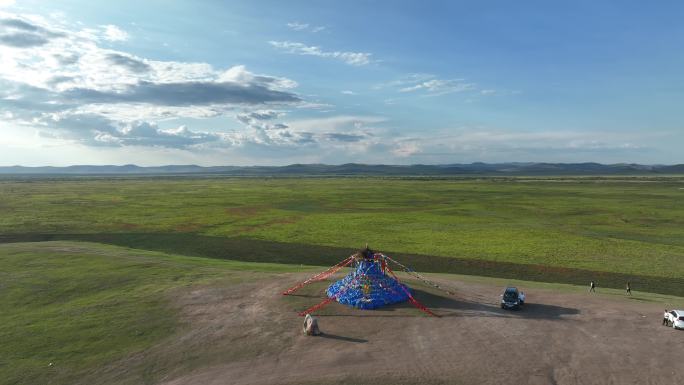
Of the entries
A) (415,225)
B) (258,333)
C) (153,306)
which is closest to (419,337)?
(258,333)

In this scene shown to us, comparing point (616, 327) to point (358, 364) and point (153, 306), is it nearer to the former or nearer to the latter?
point (358, 364)

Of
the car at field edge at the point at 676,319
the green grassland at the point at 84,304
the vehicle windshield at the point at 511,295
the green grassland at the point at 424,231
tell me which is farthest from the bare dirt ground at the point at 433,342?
the green grassland at the point at 424,231

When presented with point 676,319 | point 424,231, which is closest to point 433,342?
point 676,319

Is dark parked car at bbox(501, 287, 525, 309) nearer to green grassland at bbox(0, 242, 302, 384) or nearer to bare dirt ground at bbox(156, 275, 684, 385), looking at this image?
bare dirt ground at bbox(156, 275, 684, 385)

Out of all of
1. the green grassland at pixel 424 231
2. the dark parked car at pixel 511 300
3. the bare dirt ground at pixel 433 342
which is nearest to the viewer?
the bare dirt ground at pixel 433 342

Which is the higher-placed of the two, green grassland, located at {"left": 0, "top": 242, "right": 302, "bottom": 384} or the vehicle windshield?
the vehicle windshield

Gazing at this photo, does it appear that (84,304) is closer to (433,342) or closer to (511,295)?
(433,342)

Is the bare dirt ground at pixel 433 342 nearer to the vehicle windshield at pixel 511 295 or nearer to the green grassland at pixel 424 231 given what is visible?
the vehicle windshield at pixel 511 295

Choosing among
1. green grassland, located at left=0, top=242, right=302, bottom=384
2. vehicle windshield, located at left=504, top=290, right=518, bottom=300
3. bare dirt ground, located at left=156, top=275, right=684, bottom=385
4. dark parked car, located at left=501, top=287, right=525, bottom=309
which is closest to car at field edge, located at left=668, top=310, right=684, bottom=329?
bare dirt ground, located at left=156, top=275, right=684, bottom=385
